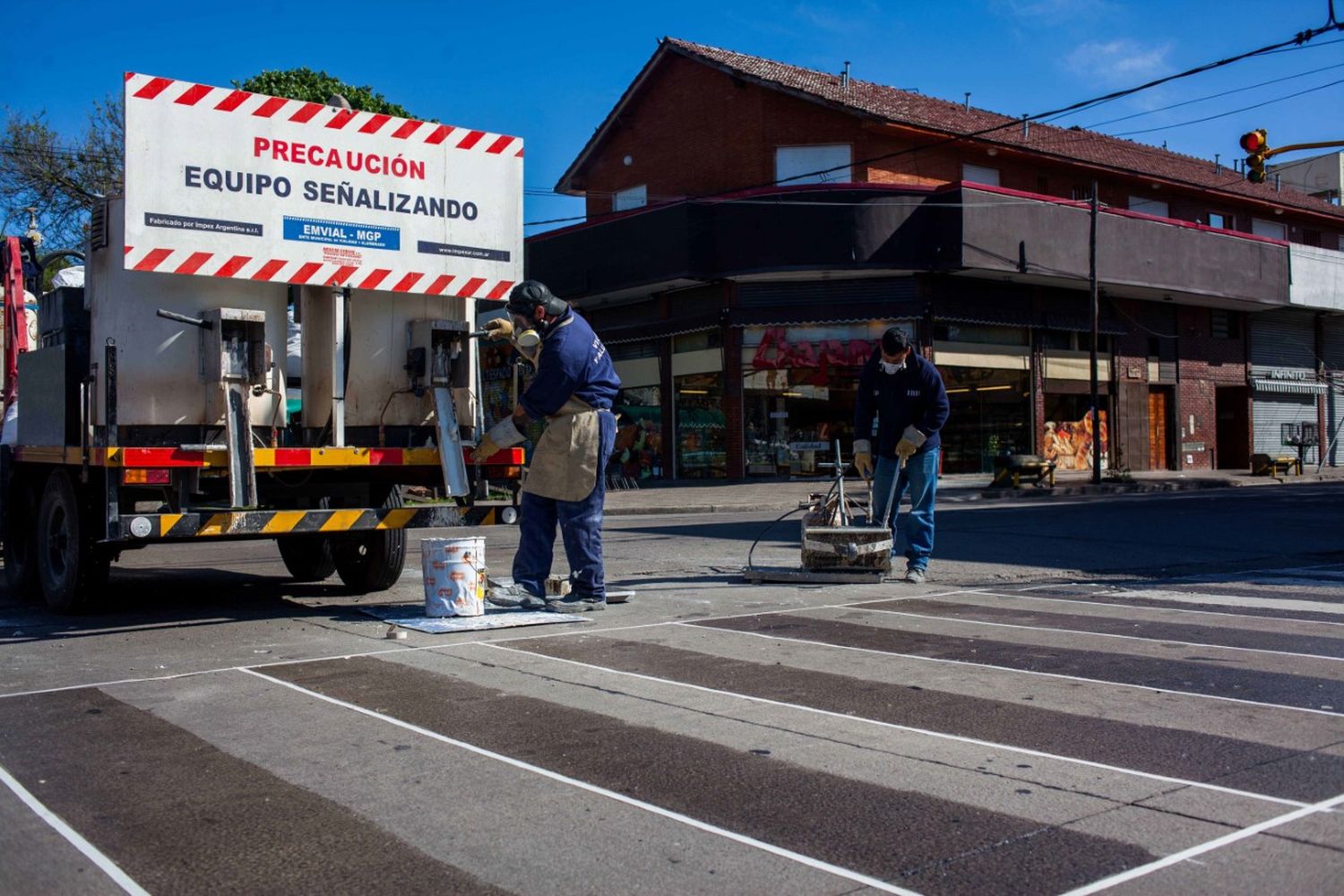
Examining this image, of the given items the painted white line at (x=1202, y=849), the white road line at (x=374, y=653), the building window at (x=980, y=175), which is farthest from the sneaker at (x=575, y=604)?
the building window at (x=980, y=175)

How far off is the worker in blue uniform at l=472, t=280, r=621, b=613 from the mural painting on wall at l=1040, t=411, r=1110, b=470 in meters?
23.2

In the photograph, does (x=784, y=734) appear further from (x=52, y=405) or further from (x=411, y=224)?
(x=52, y=405)

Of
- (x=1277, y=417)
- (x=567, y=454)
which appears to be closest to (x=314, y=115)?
(x=567, y=454)

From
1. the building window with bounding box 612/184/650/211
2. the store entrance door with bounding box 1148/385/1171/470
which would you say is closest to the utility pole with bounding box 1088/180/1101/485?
the store entrance door with bounding box 1148/385/1171/470

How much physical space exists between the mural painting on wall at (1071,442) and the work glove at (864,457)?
20.9 meters

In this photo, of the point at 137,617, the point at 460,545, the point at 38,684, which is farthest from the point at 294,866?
the point at 137,617

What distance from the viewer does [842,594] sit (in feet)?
29.2

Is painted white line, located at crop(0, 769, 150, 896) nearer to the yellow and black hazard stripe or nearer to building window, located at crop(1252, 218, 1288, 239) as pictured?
the yellow and black hazard stripe

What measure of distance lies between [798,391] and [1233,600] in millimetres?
18502

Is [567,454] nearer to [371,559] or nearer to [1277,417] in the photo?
[371,559]

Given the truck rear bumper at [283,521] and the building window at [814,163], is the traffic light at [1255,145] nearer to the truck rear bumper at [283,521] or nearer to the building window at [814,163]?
the building window at [814,163]

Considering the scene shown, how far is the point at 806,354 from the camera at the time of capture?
26.5 metres

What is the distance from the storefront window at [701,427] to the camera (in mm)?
27516

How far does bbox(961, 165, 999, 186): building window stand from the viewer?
29016mm
